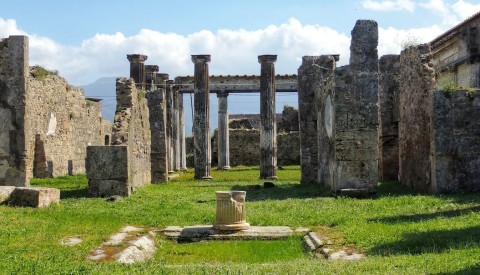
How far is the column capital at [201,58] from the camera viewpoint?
31.1m

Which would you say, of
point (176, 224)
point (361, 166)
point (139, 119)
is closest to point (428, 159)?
point (361, 166)

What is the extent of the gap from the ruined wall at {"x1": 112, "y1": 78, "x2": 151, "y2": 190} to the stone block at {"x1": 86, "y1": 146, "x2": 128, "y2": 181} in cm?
39

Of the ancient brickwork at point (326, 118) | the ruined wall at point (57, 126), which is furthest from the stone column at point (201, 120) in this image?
the ancient brickwork at point (326, 118)

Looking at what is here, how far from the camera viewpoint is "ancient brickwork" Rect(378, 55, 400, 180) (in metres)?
21.6

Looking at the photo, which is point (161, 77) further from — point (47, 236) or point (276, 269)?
point (276, 269)

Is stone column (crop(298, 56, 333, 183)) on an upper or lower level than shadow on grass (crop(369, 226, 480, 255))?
upper

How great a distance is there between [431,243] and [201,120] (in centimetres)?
2172

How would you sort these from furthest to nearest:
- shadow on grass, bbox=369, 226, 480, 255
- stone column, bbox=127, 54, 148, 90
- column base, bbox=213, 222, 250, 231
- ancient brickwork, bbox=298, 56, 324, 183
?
stone column, bbox=127, 54, 148, 90, ancient brickwork, bbox=298, 56, 324, 183, column base, bbox=213, 222, 250, 231, shadow on grass, bbox=369, 226, 480, 255

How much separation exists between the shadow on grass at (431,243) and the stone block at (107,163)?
958 cm

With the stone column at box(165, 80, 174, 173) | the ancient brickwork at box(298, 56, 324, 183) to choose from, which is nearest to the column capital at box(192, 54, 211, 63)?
the stone column at box(165, 80, 174, 173)

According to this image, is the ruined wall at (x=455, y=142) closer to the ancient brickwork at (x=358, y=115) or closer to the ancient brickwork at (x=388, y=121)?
the ancient brickwork at (x=358, y=115)

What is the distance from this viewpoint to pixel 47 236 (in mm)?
10695

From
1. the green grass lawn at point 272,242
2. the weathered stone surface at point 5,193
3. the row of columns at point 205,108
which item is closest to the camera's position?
the green grass lawn at point 272,242

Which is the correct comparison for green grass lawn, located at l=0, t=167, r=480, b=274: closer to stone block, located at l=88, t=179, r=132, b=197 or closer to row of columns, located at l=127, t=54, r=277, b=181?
stone block, located at l=88, t=179, r=132, b=197
